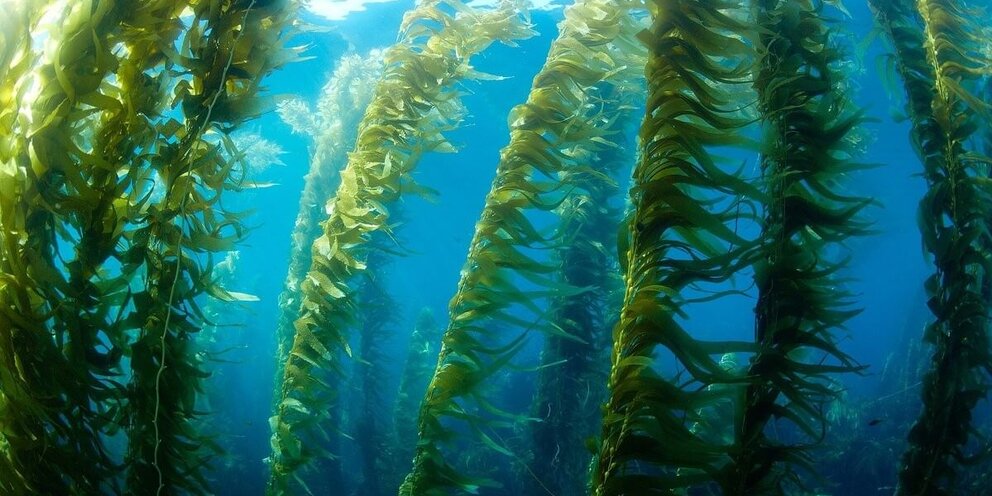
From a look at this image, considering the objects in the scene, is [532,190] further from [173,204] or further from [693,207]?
[173,204]

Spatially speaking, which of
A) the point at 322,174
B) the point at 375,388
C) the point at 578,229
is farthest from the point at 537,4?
the point at 578,229

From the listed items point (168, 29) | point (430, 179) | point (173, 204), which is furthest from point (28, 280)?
point (430, 179)

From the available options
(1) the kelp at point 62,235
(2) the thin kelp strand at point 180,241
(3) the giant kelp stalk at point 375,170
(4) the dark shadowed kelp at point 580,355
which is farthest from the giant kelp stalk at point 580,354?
(1) the kelp at point 62,235

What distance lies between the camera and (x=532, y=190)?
230 cm

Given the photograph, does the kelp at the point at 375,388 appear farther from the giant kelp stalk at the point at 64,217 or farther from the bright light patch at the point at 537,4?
the bright light patch at the point at 537,4

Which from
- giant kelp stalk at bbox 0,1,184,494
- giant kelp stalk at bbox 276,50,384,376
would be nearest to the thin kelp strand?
giant kelp stalk at bbox 0,1,184,494

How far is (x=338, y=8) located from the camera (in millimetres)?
17812

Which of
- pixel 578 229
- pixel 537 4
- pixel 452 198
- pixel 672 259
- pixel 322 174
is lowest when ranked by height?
pixel 672 259

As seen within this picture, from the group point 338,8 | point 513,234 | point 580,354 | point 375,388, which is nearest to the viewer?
point 513,234

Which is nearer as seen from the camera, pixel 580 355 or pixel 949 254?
pixel 949 254

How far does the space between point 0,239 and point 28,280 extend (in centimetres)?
16

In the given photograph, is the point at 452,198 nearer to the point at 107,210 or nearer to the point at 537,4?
the point at 537,4

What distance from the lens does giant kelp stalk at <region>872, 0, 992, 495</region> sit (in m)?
2.04

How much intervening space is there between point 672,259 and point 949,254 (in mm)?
1429
